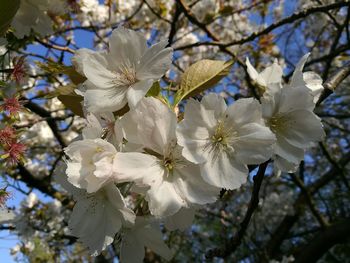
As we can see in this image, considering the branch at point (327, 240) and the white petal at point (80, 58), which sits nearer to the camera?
the white petal at point (80, 58)

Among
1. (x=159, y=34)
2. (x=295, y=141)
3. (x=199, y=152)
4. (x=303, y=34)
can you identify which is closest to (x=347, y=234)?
(x=295, y=141)

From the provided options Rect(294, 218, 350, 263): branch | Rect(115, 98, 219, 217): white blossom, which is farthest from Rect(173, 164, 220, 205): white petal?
Rect(294, 218, 350, 263): branch

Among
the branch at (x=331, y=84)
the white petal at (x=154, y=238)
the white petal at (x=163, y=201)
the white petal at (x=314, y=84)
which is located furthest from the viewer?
the branch at (x=331, y=84)

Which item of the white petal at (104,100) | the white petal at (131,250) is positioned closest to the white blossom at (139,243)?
the white petal at (131,250)

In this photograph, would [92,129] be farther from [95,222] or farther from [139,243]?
[139,243]

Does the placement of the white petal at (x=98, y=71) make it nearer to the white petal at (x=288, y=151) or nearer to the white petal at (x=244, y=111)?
the white petal at (x=244, y=111)

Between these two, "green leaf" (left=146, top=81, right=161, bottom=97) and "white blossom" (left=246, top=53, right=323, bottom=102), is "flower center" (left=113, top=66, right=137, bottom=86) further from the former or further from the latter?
"white blossom" (left=246, top=53, right=323, bottom=102)

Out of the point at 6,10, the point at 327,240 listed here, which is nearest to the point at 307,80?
the point at 6,10
